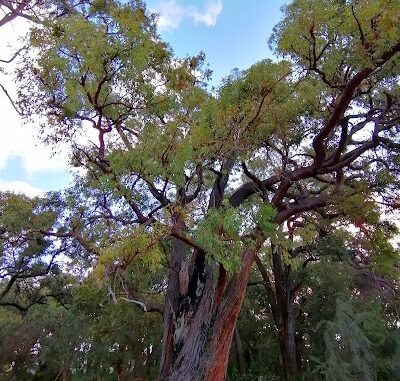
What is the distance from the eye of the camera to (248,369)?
12.8m

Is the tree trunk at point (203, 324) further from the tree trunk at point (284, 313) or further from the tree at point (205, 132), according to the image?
the tree trunk at point (284, 313)

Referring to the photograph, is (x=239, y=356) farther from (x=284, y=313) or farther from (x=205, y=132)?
(x=205, y=132)

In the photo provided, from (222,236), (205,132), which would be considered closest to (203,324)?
(222,236)

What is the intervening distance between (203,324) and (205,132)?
2.62 meters

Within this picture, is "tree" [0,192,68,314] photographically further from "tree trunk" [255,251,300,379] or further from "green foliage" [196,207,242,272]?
"tree trunk" [255,251,300,379]

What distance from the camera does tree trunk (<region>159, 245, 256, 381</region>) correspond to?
16.9ft

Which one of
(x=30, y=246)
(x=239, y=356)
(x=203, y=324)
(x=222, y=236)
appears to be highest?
(x=30, y=246)

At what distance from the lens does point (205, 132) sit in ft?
16.8

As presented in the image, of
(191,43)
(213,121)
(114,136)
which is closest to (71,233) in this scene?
(114,136)

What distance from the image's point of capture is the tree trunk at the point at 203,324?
514cm

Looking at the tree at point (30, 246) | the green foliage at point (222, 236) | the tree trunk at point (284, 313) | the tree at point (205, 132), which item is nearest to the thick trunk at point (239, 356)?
the tree trunk at point (284, 313)

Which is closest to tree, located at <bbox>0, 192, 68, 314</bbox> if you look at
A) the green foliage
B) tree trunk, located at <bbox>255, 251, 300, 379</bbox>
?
the green foliage

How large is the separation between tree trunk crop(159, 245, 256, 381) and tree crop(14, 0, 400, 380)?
0.02m

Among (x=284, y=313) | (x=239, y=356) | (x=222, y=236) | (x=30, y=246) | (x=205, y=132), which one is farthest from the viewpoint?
(x=239, y=356)
